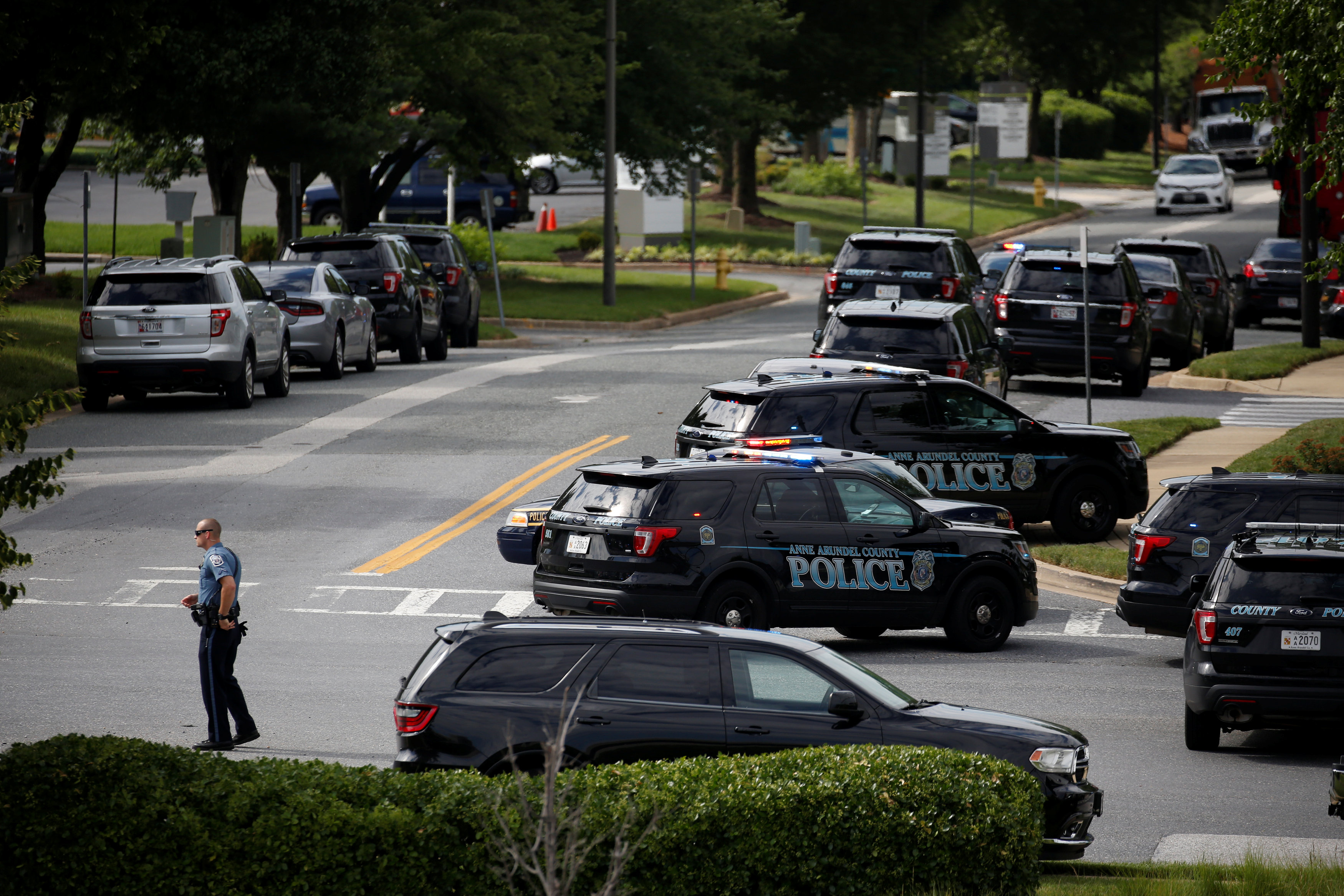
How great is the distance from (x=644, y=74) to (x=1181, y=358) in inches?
798

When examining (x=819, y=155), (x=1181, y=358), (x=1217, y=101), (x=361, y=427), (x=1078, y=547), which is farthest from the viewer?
(x=819, y=155)

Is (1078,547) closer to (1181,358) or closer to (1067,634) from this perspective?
(1067,634)

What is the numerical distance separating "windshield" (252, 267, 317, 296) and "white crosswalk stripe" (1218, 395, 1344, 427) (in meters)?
13.7

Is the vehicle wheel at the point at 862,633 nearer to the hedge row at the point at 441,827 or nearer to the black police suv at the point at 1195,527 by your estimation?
the black police suv at the point at 1195,527

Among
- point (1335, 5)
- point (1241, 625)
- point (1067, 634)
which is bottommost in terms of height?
point (1067, 634)

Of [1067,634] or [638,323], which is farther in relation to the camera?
[638,323]

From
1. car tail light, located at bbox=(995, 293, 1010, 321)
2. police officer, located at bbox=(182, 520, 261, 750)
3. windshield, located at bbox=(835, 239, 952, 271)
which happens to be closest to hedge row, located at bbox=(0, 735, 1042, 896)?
police officer, located at bbox=(182, 520, 261, 750)

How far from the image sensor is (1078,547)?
61.3ft

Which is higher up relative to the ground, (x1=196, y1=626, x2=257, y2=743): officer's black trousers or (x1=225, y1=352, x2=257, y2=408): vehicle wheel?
(x1=225, y1=352, x2=257, y2=408): vehicle wheel

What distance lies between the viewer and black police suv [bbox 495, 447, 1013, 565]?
15688 millimetres

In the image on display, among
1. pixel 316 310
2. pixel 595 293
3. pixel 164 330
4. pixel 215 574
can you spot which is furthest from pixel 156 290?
pixel 595 293

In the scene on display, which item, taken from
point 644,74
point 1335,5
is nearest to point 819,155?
point 644,74

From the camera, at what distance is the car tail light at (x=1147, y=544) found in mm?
14195

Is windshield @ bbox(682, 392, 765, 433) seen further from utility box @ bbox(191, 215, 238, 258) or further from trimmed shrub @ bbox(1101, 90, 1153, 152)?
trimmed shrub @ bbox(1101, 90, 1153, 152)
